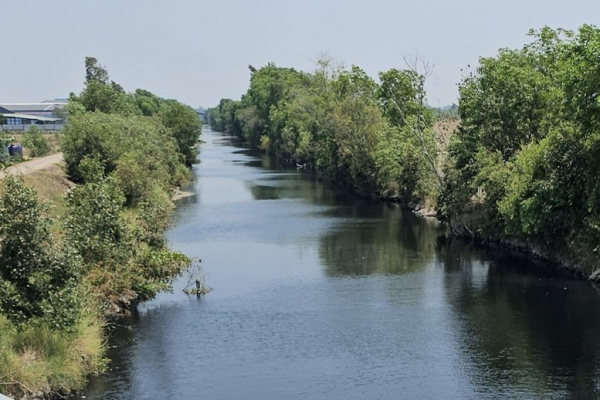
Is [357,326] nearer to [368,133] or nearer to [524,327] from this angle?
[524,327]

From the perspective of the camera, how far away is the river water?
30.2m

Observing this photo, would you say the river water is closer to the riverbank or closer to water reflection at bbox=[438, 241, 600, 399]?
water reflection at bbox=[438, 241, 600, 399]

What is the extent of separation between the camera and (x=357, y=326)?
3766 cm

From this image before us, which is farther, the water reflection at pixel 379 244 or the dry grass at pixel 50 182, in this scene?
the dry grass at pixel 50 182

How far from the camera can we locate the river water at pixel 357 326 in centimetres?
3017

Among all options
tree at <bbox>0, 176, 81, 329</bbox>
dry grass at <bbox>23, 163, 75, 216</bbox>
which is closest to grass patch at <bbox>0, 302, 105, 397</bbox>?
tree at <bbox>0, 176, 81, 329</bbox>

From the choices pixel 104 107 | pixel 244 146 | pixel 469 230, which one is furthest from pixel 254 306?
pixel 244 146

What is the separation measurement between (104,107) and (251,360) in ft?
255

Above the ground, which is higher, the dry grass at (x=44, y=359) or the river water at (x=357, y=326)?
the dry grass at (x=44, y=359)

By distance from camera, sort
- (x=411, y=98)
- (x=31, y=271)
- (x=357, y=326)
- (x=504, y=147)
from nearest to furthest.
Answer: (x=31, y=271)
(x=357, y=326)
(x=504, y=147)
(x=411, y=98)

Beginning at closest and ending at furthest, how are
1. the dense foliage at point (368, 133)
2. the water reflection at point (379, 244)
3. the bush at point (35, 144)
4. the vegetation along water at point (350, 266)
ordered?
the vegetation along water at point (350, 266), the water reflection at point (379, 244), the dense foliage at point (368, 133), the bush at point (35, 144)

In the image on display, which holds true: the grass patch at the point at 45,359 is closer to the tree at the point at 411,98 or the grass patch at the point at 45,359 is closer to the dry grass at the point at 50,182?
the dry grass at the point at 50,182

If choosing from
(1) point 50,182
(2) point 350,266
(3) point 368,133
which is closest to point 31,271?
(2) point 350,266

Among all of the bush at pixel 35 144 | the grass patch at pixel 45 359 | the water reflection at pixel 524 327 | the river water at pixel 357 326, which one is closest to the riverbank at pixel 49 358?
the grass patch at pixel 45 359
